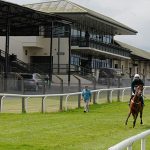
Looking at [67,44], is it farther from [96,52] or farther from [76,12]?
[96,52]

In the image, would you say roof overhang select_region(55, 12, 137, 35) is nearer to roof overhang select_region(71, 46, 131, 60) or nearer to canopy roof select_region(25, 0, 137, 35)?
canopy roof select_region(25, 0, 137, 35)

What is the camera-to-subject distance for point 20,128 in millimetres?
18375

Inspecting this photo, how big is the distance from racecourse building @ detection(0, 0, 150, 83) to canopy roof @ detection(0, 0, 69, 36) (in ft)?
2.58

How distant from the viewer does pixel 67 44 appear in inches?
2498

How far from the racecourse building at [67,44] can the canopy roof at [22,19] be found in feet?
2.58

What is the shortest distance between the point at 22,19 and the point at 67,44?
765 cm

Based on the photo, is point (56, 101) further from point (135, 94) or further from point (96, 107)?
point (135, 94)

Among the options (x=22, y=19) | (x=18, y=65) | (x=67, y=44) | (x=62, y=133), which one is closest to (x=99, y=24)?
(x=67, y=44)

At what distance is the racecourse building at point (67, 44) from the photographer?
6172 cm

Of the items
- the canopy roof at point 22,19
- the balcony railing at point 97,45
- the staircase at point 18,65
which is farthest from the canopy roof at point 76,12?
the staircase at point 18,65

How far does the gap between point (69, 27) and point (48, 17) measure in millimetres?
8308

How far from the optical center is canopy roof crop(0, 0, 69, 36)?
1957 inches

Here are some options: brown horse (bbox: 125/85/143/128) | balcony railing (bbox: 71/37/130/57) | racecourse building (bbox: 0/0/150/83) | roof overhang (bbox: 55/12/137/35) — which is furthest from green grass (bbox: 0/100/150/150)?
balcony railing (bbox: 71/37/130/57)

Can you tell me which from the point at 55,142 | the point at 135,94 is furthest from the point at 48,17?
the point at 55,142
